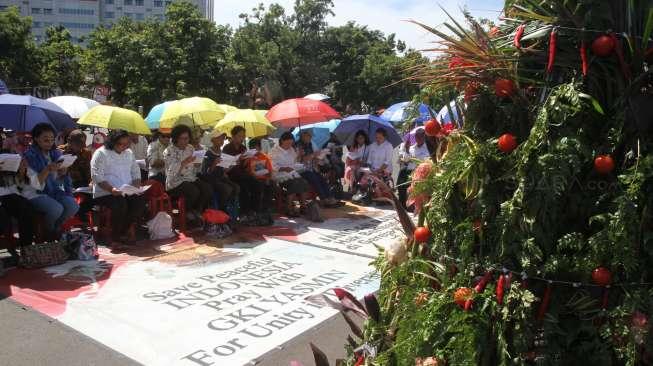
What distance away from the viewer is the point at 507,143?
1830 millimetres

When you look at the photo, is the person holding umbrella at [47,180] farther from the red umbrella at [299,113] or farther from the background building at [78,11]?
the background building at [78,11]

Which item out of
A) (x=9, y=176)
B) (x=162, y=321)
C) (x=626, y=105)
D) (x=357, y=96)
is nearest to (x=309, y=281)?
(x=162, y=321)

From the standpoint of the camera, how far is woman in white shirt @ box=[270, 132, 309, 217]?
8.41 m

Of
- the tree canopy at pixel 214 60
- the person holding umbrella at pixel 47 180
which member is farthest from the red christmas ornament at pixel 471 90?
the tree canopy at pixel 214 60

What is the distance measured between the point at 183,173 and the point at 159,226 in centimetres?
80

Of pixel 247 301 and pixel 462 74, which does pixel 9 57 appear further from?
pixel 462 74

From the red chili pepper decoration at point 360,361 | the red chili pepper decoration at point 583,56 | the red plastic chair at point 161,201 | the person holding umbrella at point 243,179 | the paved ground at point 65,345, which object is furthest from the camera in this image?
the person holding umbrella at point 243,179

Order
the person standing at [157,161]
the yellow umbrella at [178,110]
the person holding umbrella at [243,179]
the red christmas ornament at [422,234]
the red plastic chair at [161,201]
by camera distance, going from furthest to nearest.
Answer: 1. the person holding umbrella at [243,179]
2. the yellow umbrella at [178,110]
3. the person standing at [157,161]
4. the red plastic chair at [161,201]
5. the red christmas ornament at [422,234]

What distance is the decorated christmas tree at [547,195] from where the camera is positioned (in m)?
1.68

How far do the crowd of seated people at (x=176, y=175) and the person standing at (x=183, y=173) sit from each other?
0.01 meters

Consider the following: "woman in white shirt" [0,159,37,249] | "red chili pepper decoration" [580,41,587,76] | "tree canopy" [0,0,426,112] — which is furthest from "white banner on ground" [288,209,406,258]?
"tree canopy" [0,0,426,112]

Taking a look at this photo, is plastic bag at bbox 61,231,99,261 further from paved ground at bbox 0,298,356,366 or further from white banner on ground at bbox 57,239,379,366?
paved ground at bbox 0,298,356,366

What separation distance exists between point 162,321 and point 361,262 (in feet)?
8.32

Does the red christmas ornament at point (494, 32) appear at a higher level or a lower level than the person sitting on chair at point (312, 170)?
higher
